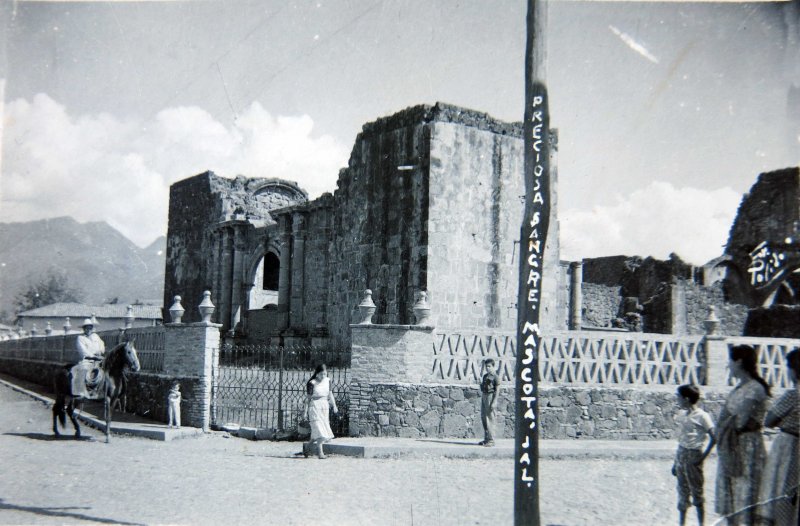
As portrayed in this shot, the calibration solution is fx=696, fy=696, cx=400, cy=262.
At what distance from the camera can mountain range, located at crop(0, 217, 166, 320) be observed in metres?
104

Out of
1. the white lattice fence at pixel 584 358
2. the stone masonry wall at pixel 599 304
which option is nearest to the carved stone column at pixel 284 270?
the white lattice fence at pixel 584 358

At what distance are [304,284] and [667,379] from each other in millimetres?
11273

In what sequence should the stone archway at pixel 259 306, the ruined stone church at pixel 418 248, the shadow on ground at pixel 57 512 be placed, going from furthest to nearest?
the stone archway at pixel 259 306, the ruined stone church at pixel 418 248, the shadow on ground at pixel 57 512

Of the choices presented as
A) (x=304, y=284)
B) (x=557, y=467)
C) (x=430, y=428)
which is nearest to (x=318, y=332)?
(x=304, y=284)

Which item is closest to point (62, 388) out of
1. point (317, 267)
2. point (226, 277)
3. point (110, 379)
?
point (110, 379)

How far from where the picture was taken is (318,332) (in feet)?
61.5

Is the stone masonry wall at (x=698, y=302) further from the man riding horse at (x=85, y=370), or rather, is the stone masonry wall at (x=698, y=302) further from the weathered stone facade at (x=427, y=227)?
the man riding horse at (x=85, y=370)

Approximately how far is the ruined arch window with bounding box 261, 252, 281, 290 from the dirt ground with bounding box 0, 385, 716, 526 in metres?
17.4

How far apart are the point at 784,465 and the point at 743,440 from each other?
0.37 meters

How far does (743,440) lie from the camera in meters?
5.55

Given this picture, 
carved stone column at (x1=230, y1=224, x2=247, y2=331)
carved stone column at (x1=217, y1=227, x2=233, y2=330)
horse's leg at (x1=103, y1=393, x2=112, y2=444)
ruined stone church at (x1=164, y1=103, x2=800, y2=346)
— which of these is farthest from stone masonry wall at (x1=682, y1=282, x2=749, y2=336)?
horse's leg at (x1=103, y1=393, x2=112, y2=444)

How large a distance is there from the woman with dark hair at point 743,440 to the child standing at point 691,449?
2.02 feet

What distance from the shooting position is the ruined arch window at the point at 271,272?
28.2m

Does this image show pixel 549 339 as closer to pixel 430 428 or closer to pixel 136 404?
pixel 430 428
